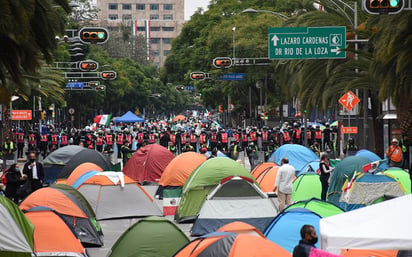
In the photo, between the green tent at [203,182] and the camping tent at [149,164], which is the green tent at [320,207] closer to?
the green tent at [203,182]

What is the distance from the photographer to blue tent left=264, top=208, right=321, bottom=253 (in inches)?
615

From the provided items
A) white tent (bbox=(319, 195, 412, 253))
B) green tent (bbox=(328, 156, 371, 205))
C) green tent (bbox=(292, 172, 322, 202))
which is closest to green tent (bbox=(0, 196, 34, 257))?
white tent (bbox=(319, 195, 412, 253))

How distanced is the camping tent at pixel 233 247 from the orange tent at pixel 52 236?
343cm

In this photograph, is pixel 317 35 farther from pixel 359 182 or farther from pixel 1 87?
pixel 1 87

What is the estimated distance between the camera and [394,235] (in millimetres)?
10141

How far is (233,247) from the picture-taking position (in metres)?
12.1

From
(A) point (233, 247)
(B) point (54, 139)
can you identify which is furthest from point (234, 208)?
(B) point (54, 139)

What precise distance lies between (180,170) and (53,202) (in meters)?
8.01

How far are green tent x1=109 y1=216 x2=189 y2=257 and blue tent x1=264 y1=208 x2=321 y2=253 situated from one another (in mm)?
1641

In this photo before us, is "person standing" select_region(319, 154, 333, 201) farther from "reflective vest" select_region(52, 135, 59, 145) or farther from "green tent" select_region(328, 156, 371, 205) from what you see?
"reflective vest" select_region(52, 135, 59, 145)

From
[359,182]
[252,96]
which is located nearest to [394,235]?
[359,182]

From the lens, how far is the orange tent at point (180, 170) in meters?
25.5

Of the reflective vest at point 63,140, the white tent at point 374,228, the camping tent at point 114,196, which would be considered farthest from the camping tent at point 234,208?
Answer: the reflective vest at point 63,140

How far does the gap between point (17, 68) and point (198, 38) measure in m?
66.1
